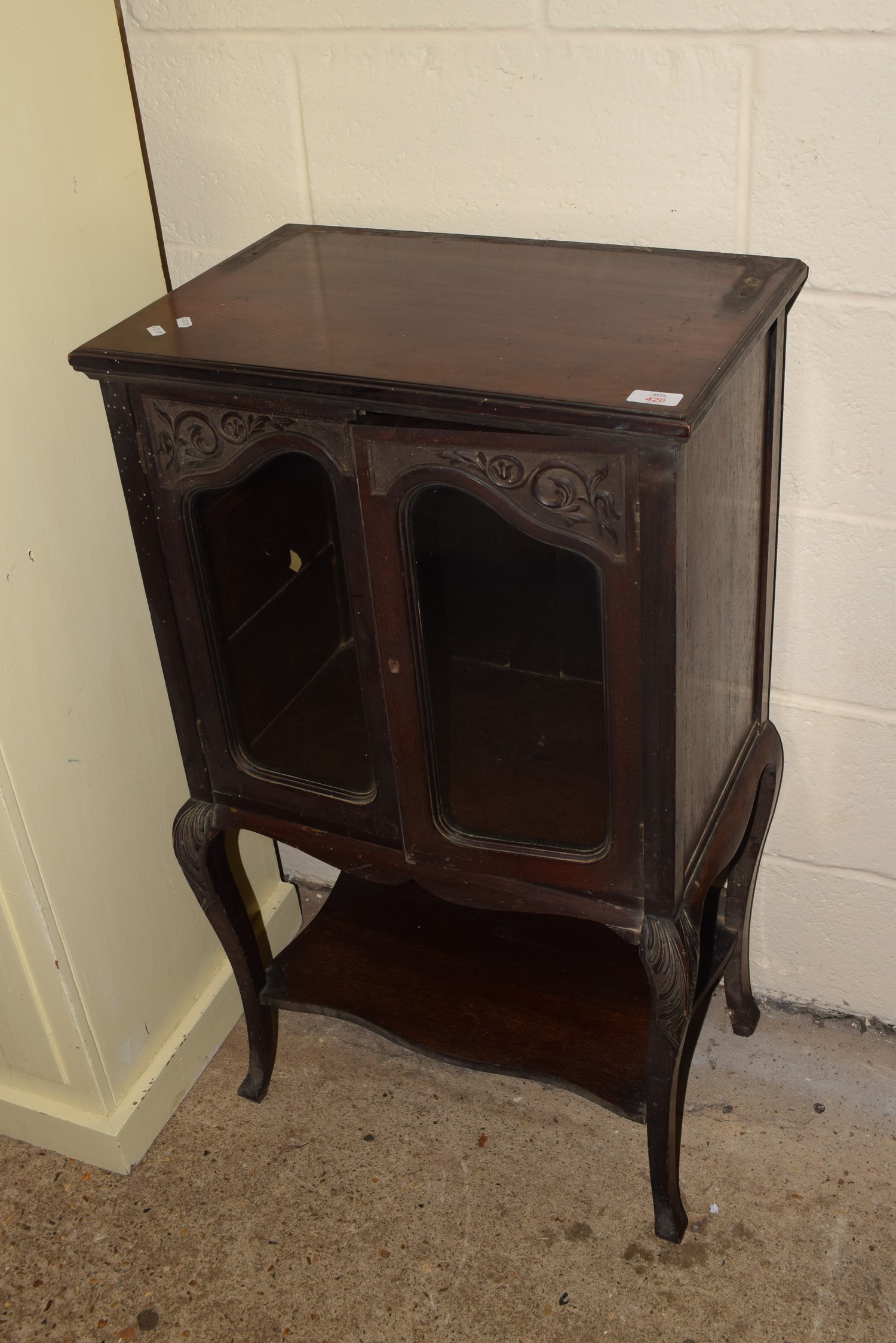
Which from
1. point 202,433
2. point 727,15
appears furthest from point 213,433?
point 727,15

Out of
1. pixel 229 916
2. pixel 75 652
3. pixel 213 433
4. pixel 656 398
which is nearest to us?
pixel 656 398

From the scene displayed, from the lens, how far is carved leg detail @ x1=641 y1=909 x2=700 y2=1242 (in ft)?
4.63

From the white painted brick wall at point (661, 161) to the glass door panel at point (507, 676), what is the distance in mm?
488

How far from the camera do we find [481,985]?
6.03ft

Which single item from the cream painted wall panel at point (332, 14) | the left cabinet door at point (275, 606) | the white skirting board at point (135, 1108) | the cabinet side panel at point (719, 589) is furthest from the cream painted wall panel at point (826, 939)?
the cream painted wall panel at point (332, 14)

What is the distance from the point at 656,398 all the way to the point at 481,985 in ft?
3.41

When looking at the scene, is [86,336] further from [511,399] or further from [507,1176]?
[507,1176]

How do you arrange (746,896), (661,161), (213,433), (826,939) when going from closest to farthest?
(213,433), (661,161), (746,896), (826,939)

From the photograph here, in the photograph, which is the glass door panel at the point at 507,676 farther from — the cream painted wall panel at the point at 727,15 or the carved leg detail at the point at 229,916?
the cream painted wall panel at the point at 727,15

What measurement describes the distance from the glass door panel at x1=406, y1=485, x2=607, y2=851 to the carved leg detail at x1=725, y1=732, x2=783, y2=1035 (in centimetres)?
49

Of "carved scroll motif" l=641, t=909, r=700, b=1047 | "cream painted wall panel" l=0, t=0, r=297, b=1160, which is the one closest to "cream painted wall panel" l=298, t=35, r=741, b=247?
"cream painted wall panel" l=0, t=0, r=297, b=1160

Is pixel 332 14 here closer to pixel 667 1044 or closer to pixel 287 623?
pixel 287 623

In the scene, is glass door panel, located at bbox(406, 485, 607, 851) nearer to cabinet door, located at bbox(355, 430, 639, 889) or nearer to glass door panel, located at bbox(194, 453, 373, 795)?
cabinet door, located at bbox(355, 430, 639, 889)

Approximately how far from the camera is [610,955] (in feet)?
6.11
